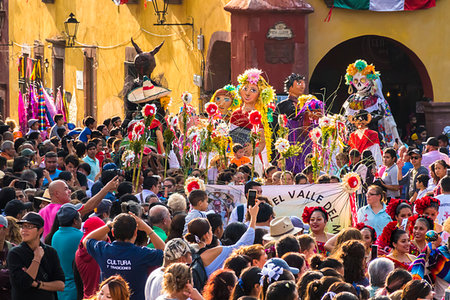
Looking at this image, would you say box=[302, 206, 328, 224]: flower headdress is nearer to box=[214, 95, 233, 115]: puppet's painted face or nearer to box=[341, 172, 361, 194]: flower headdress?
box=[341, 172, 361, 194]: flower headdress

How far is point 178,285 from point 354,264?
1701 millimetres

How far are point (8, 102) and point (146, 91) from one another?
21027 mm

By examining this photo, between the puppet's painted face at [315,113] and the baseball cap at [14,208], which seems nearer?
the baseball cap at [14,208]

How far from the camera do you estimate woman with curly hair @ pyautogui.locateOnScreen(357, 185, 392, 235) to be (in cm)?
1115

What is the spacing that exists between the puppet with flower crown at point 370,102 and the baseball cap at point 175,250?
10.7 m

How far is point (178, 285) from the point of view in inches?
280

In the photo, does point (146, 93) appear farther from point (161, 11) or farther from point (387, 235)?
point (387, 235)

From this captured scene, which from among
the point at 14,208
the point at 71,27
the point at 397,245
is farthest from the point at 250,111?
the point at 71,27

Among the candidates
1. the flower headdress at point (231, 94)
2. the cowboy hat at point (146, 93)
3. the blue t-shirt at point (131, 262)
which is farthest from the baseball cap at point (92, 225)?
the flower headdress at point (231, 94)

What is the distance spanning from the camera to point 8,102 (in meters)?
37.6

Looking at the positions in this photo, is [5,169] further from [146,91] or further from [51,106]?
[51,106]

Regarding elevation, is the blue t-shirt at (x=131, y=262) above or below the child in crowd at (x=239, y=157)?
below

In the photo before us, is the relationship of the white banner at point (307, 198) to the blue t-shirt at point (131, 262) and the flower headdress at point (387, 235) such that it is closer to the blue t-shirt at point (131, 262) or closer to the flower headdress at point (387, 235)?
the flower headdress at point (387, 235)

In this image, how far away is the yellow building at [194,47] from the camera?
21.3 m
